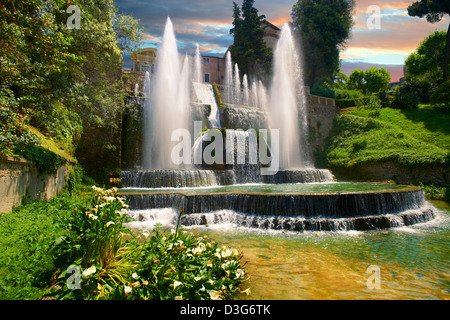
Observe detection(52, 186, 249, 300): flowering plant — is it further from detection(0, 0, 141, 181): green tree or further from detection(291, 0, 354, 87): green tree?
detection(291, 0, 354, 87): green tree

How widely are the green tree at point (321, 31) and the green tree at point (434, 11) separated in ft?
25.1

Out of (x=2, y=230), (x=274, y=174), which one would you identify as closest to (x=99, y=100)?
(x=2, y=230)

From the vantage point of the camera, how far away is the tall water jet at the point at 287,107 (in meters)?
25.3

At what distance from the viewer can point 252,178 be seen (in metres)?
16.8

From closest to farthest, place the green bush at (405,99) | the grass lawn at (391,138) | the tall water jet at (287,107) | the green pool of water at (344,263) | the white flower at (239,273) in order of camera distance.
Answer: the white flower at (239,273) < the green pool of water at (344,263) < the grass lawn at (391,138) < the tall water jet at (287,107) < the green bush at (405,99)

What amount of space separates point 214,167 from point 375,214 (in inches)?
403

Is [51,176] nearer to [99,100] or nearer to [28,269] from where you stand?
[99,100]

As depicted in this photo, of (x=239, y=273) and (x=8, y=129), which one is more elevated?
(x=8, y=129)

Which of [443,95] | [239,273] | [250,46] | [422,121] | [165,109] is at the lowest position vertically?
[239,273]

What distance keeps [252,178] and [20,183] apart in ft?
39.8

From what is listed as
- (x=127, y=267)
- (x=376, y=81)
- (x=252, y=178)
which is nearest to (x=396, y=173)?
(x=252, y=178)

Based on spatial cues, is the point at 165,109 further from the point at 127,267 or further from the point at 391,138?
the point at 391,138

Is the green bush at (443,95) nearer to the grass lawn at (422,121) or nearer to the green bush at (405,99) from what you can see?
the grass lawn at (422,121)

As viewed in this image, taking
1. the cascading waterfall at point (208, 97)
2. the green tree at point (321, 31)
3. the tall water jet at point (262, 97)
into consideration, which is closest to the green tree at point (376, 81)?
the green tree at point (321, 31)
